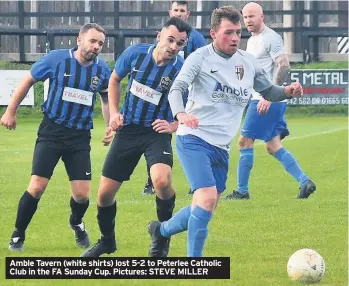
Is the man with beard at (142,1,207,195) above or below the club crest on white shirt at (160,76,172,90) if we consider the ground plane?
above

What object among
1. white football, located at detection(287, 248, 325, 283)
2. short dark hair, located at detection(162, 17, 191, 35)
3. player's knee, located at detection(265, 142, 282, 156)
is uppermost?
short dark hair, located at detection(162, 17, 191, 35)

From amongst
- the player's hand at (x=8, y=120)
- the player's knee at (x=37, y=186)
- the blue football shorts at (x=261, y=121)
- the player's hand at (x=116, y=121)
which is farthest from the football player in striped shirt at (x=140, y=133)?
the blue football shorts at (x=261, y=121)

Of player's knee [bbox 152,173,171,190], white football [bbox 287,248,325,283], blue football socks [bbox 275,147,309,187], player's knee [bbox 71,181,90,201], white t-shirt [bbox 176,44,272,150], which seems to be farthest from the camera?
blue football socks [bbox 275,147,309,187]

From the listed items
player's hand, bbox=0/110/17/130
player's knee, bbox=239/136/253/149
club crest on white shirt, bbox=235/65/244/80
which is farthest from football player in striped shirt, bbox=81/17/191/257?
player's knee, bbox=239/136/253/149

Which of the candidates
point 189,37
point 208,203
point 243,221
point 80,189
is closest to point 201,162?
point 208,203

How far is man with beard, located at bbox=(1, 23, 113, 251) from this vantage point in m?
9.03

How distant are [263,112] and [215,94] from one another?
4.12 metres

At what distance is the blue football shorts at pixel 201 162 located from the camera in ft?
26.0

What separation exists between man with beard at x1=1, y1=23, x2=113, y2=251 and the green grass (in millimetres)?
479

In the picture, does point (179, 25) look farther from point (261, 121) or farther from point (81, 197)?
point (261, 121)

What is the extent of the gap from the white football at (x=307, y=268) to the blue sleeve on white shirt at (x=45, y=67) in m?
2.59

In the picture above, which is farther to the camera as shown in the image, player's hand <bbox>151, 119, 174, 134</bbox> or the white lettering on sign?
the white lettering on sign

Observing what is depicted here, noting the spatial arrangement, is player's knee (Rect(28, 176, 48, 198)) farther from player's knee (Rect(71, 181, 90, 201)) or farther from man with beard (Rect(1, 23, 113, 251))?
player's knee (Rect(71, 181, 90, 201))

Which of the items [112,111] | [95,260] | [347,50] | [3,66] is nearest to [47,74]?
[112,111]
